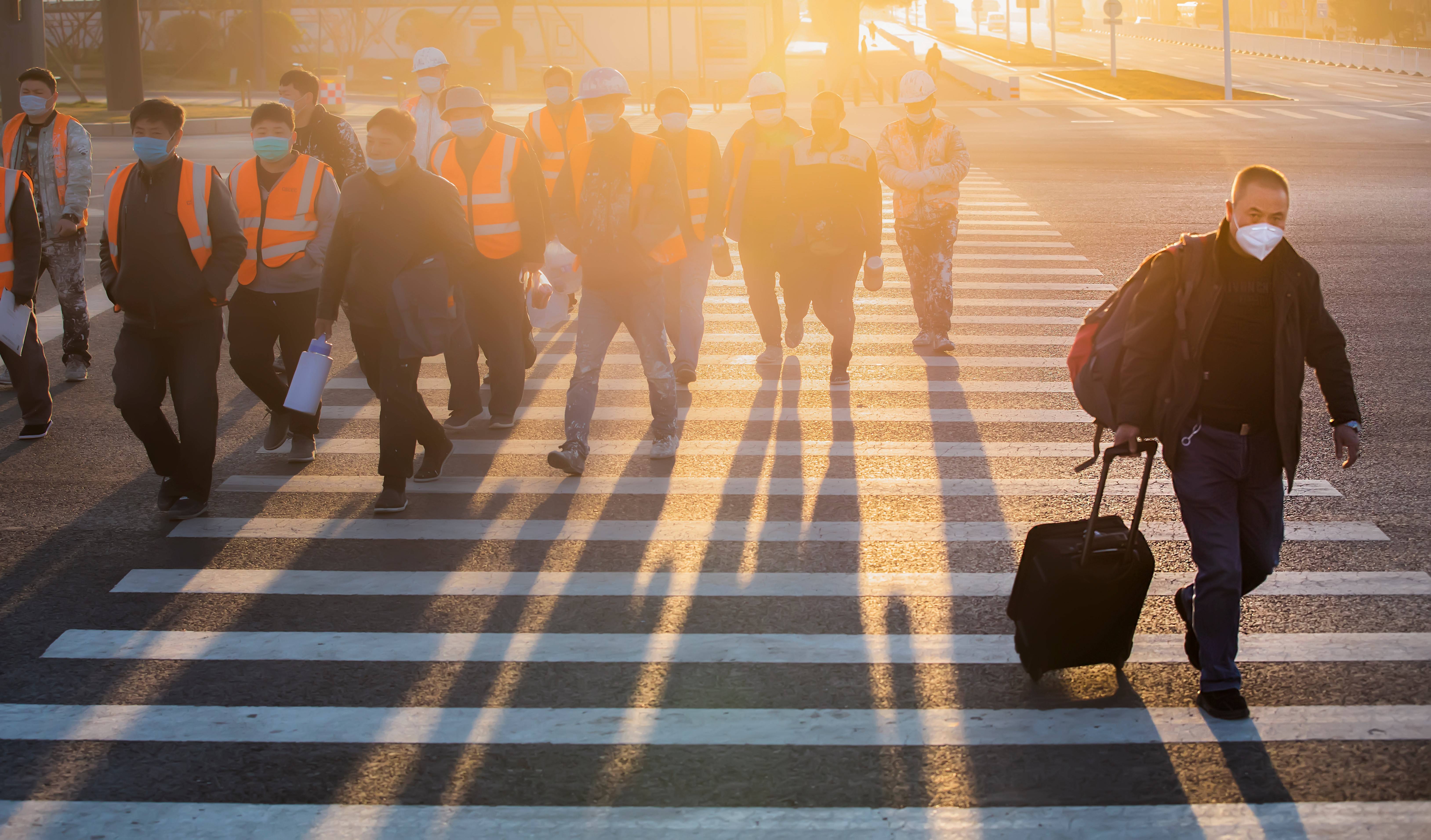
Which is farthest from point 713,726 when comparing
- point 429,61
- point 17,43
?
point 17,43

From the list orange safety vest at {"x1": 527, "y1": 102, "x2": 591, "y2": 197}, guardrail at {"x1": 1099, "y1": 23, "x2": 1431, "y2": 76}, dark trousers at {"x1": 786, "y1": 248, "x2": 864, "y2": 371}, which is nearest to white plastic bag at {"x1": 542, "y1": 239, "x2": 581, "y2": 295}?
orange safety vest at {"x1": 527, "y1": 102, "x2": 591, "y2": 197}

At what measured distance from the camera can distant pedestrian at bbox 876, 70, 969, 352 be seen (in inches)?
402

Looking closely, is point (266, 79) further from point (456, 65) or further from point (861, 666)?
point (861, 666)

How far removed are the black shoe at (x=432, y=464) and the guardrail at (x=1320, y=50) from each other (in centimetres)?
5281

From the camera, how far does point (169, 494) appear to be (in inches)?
277

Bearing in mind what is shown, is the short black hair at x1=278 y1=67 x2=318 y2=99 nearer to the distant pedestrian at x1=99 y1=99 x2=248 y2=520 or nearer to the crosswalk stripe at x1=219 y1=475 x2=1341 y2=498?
the distant pedestrian at x1=99 y1=99 x2=248 y2=520

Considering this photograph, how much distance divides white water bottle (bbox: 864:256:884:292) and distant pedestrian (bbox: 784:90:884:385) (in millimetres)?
57

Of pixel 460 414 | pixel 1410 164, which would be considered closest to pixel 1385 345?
pixel 460 414

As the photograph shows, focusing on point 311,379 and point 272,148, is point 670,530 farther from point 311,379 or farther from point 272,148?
point 272,148

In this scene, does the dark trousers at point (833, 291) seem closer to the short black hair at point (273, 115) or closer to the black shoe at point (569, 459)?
the black shoe at point (569, 459)

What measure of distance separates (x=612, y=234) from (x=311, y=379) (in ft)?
5.92

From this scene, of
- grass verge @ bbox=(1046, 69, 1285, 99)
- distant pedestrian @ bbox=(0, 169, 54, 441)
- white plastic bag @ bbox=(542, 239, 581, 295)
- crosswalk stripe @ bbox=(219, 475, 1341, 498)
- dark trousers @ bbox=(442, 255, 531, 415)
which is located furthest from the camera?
grass verge @ bbox=(1046, 69, 1285, 99)

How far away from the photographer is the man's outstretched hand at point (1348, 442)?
4770mm

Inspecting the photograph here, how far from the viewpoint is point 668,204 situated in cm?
775
